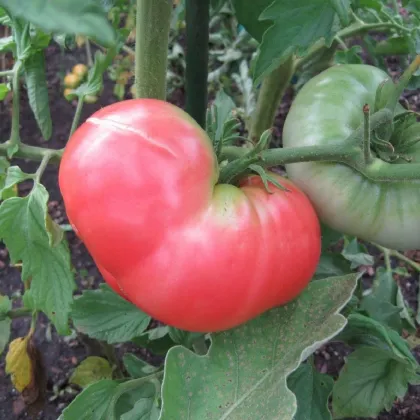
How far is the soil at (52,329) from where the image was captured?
1199 millimetres

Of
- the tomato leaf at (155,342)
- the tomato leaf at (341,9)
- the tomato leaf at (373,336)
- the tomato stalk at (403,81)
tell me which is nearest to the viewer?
the tomato leaf at (341,9)

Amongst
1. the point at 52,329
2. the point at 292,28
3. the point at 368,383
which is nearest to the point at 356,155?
the point at 292,28

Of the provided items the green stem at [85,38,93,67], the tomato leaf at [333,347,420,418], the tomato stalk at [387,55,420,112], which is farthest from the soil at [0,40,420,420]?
the tomato stalk at [387,55,420,112]

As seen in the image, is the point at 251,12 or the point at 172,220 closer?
the point at 172,220

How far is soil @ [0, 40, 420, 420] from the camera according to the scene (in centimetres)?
120

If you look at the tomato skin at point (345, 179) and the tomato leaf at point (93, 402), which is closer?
the tomato skin at point (345, 179)

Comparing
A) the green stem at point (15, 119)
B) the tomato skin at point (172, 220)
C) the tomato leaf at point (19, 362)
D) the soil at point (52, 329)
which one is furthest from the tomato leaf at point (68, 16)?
the soil at point (52, 329)

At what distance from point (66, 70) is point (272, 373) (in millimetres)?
1497

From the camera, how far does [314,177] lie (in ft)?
1.93

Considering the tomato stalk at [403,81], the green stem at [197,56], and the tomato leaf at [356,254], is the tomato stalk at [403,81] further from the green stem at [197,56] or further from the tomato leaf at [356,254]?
the tomato leaf at [356,254]

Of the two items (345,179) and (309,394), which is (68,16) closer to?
(345,179)

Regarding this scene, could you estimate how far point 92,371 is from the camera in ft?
3.70

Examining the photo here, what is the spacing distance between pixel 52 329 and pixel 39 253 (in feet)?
2.34

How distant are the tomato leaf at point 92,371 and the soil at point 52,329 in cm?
6
